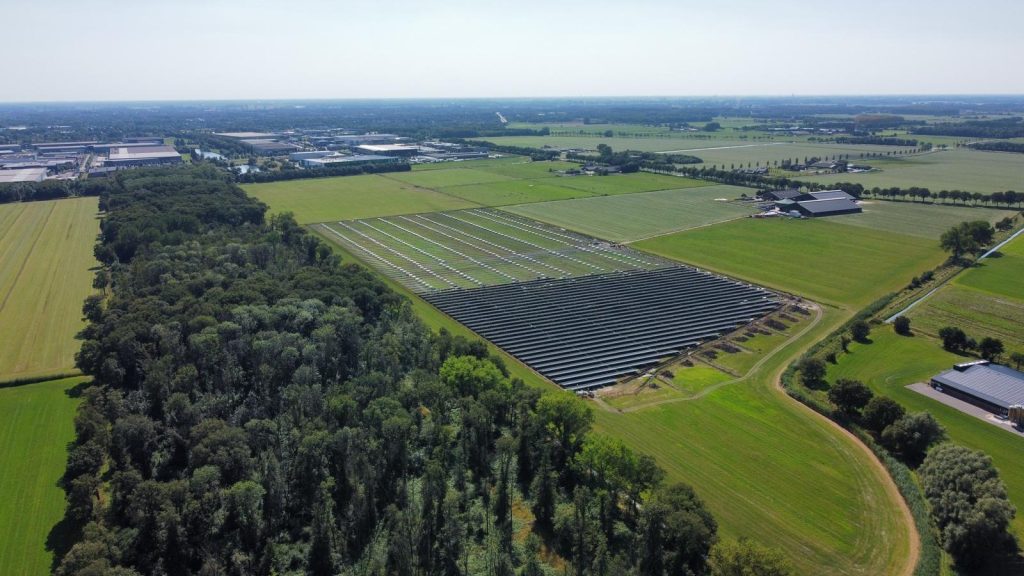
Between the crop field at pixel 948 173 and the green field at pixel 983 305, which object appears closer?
the green field at pixel 983 305

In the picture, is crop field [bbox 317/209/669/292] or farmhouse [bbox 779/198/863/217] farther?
farmhouse [bbox 779/198/863/217]

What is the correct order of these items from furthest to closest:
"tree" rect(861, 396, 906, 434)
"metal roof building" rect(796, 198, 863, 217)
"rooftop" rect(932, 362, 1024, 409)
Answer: "metal roof building" rect(796, 198, 863, 217)
"rooftop" rect(932, 362, 1024, 409)
"tree" rect(861, 396, 906, 434)

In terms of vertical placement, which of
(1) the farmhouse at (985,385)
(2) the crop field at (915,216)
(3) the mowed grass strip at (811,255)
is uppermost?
(2) the crop field at (915,216)

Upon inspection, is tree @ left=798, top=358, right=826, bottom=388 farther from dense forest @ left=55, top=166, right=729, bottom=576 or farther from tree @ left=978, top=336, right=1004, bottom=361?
dense forest @ left=55, top=166, right=729, bottom=576

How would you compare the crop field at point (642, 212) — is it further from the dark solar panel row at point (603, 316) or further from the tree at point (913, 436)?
the tree at point (913, 436)

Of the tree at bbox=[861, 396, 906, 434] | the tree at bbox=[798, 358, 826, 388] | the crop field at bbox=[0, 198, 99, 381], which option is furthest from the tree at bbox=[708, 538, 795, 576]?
the crop field at bbox=[0, 198, 99, 381]

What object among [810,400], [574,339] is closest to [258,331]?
A: [574,339]

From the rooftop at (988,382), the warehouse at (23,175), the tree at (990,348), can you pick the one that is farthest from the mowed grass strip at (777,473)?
the warehouse at (23,175)
